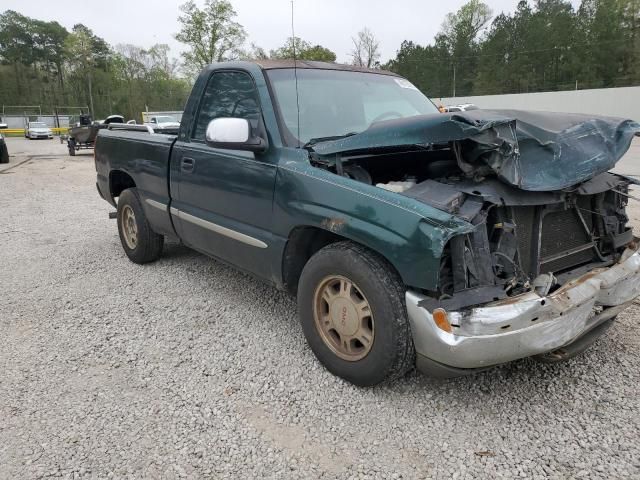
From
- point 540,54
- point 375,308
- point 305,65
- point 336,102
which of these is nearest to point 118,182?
point 305,65

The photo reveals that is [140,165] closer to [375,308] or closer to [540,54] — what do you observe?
[375,308]

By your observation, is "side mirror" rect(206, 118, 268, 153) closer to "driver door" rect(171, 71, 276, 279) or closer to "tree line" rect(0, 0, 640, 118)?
"driver door" rect(171, 71, 276, 279)

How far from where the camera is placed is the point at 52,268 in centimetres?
517

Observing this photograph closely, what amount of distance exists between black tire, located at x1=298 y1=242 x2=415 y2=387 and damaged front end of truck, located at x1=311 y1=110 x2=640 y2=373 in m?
0.11

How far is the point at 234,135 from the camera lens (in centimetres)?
305

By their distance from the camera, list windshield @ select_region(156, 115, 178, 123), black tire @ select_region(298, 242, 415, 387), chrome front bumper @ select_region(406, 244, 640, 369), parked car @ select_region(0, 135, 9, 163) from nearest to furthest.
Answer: chrome front bumper @ select_region(406, 244, 640, 369) < black tire @ select_region(298, 242, 415, 387) < parked car @ select_region(0, 135, 9, 163) < windshield @ select_region(156, 115, 178, 123)

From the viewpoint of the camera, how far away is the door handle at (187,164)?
388cm

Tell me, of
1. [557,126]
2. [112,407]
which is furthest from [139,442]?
[557,126]

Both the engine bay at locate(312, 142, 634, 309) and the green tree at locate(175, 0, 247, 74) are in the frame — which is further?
the green tree at locate(175, 0, 247, 74)

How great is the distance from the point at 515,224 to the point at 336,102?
5.41 feet

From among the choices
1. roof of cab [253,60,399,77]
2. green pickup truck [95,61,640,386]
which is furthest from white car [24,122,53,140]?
roof of cab [253,60,399,77]

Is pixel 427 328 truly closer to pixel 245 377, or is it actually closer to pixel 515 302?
pixel 515 302

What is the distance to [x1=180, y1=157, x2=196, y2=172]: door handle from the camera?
12.7 ft

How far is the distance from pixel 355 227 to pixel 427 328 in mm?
645
